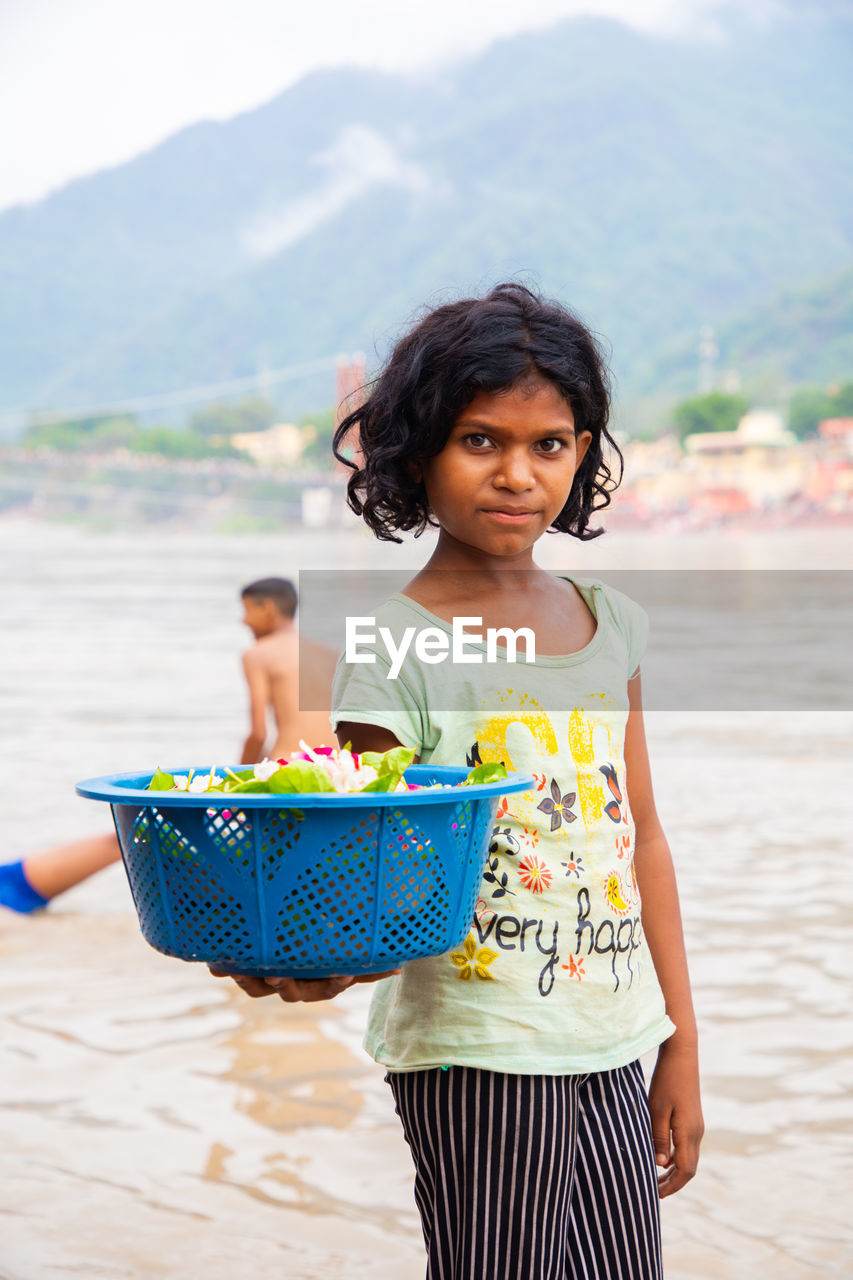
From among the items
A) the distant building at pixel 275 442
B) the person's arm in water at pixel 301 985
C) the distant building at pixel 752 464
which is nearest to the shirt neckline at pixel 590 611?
the person's arm in water at pixel 301 985

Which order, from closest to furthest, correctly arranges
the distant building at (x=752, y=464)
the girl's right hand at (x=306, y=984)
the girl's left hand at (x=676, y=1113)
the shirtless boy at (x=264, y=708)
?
1. the girl's right hand at (x=306, y=984)
2. the girl's left hand at (x=676, y=1113)
3. the shirtless boy at (x=264, y=708)
4. the distant building at (x=752, y=464)

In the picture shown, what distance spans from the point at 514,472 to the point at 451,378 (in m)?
0.12

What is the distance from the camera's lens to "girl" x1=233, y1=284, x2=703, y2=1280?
139 cm

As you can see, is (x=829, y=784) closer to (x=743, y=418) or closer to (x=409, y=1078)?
(x=409, y=1078)

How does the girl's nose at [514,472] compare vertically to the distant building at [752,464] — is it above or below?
below

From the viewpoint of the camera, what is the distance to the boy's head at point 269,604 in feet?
17.3

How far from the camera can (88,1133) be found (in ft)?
10.2

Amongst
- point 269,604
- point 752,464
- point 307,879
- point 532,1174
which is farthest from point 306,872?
point 752,464

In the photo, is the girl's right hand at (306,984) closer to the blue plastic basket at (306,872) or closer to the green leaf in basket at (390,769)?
the blue plastic basket at (306,872)

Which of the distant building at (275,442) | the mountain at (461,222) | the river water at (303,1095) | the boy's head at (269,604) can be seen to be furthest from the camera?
the mountain at (461,222)

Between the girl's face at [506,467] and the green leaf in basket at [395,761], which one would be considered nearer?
the green leaf in basket at [395,761]

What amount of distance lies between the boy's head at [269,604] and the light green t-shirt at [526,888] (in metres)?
3.82

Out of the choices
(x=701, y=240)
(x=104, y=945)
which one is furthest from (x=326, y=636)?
(x=701, y=240)

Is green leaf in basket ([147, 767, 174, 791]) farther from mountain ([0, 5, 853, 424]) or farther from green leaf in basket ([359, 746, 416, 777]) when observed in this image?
mountain ([0, 5, 853, 424])
